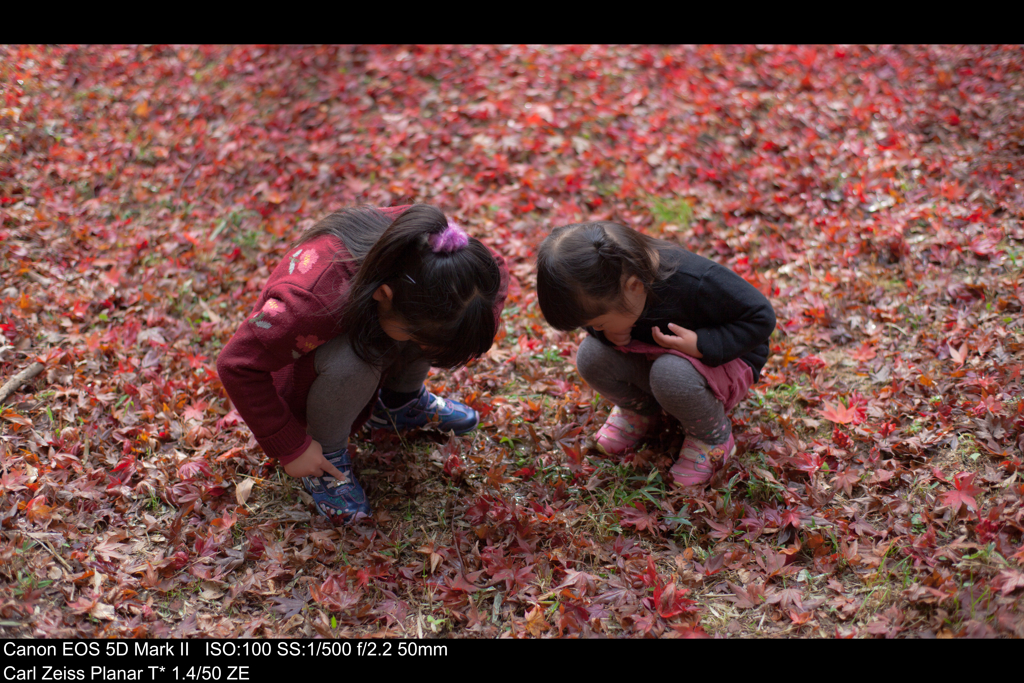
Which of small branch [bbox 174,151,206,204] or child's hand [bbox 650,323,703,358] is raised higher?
child's hand [bbox 650,323,703,358]

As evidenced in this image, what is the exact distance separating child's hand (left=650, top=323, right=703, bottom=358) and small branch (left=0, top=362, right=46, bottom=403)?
2.59 metres

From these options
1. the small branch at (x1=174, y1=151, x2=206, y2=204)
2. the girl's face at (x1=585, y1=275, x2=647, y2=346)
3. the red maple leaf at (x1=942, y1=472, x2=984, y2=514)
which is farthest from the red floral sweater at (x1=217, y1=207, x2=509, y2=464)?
the small branch at (x1=174, y1=151, x2=206, y2=204)

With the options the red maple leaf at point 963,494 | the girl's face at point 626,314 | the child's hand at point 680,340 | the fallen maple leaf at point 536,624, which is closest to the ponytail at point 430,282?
the girl's face at point 626,314

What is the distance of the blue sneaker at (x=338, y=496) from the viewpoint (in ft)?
7.59

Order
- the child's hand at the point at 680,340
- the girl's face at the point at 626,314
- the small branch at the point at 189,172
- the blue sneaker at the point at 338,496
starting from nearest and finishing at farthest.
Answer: the girl's face at the point at 626,314, the child's hand at the point at 680,340, the blue sneaker at the point at 338,496, the small branch at the point at 189,172

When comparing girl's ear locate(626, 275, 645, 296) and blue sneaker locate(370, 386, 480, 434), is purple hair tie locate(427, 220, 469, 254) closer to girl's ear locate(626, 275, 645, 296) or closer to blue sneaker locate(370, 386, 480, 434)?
girl's ear locate(626, 275, 645, 296)

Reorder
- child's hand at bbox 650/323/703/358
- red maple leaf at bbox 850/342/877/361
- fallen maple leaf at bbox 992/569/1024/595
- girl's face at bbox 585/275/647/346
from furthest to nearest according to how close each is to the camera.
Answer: red maple leaf at bbox 850/342/877/361 → child's hand at bbox 650/323/703/358 → girl's face at bbox 585/275/647/346 → fallen maple leaf at bbox 992/569/1024/595

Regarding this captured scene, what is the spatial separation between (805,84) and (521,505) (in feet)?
13.1

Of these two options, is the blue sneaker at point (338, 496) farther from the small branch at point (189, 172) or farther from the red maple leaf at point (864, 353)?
the small branch at point (189, 172)

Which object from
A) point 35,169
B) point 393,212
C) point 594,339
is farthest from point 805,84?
point 35,169

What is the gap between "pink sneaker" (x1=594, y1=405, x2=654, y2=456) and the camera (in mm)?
2529

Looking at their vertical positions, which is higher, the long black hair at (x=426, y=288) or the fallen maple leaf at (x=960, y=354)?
the long black hair at (x=426, y=288)

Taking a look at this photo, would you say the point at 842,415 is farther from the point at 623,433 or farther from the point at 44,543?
the point at 44,543

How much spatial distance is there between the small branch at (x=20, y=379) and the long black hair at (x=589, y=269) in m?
Answer: 2.26
